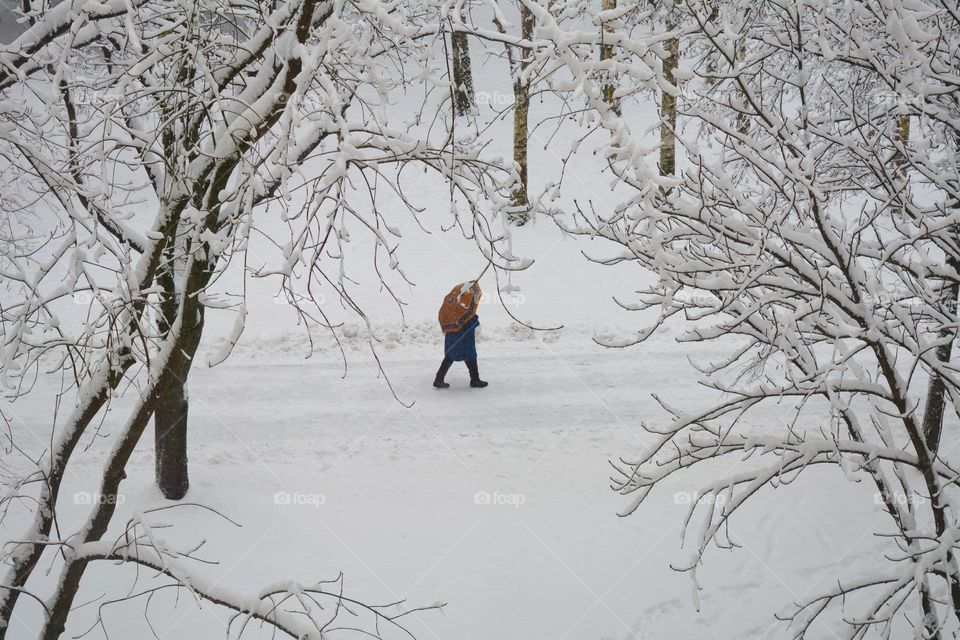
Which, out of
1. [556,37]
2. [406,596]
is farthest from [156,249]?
[406,596]

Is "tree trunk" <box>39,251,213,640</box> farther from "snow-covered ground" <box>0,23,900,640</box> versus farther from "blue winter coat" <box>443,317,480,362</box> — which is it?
"blue winter coat" <box>443,317,480,362</box>

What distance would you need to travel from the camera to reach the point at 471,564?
675cm

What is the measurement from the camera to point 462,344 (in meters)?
9.78

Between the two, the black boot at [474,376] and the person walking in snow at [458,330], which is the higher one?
the person walking in snow at [458,330]

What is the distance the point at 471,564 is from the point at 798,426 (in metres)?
4.61

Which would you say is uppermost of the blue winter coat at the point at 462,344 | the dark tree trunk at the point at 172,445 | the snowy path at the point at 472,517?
the blue winter coat at the point at 462,344

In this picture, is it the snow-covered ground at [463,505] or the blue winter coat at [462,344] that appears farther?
the blue winter coat at [462,344]

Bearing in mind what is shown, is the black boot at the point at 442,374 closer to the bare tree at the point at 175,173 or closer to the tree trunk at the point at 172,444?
the tree trunk at the point at 172,444

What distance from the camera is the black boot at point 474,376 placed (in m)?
9.89

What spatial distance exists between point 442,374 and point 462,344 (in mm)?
484

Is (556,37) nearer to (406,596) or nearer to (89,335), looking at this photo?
(89,335)

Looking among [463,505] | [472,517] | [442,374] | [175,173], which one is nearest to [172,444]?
[463,505]

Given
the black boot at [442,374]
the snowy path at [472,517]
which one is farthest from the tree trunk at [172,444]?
the black boot at [442,374]

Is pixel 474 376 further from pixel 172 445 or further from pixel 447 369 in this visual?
pixel 172 445
